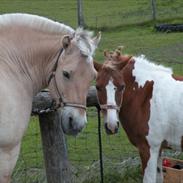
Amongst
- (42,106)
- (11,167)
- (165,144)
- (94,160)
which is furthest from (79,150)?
(11,167)

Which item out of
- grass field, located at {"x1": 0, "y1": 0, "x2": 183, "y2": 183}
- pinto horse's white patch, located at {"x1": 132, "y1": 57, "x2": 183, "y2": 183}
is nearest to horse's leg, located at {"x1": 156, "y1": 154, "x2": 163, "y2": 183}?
pinto horse's white patch, located at {"x1": 132, "y1": 57, "x2": 183, "y2": 183}

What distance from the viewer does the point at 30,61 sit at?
13.1 feet

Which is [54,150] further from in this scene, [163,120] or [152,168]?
[163,120]

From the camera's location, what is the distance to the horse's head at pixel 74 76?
3.82m

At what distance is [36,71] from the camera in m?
4.00

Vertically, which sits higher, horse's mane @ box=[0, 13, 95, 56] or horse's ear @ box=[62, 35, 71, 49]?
horse's mane @ box=[0, 13, 95, 56]

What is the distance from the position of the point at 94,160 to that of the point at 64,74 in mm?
2910

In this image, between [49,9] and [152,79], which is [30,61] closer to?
[152,79]

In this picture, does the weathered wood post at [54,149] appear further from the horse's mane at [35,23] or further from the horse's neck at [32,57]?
the horse's mane at [35,23]

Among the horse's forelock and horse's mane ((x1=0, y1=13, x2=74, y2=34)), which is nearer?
the horse's forelock

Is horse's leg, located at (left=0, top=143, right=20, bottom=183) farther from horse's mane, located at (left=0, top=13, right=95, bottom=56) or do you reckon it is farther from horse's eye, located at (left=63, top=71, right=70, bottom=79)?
horse's mane, located at (left=0, top=13, right=95, bottom=56)

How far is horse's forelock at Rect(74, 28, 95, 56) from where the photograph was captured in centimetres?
384

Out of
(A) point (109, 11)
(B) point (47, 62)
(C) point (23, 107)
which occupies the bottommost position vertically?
(C) point (23, 107)

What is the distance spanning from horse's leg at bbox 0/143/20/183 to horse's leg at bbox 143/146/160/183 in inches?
73.6
